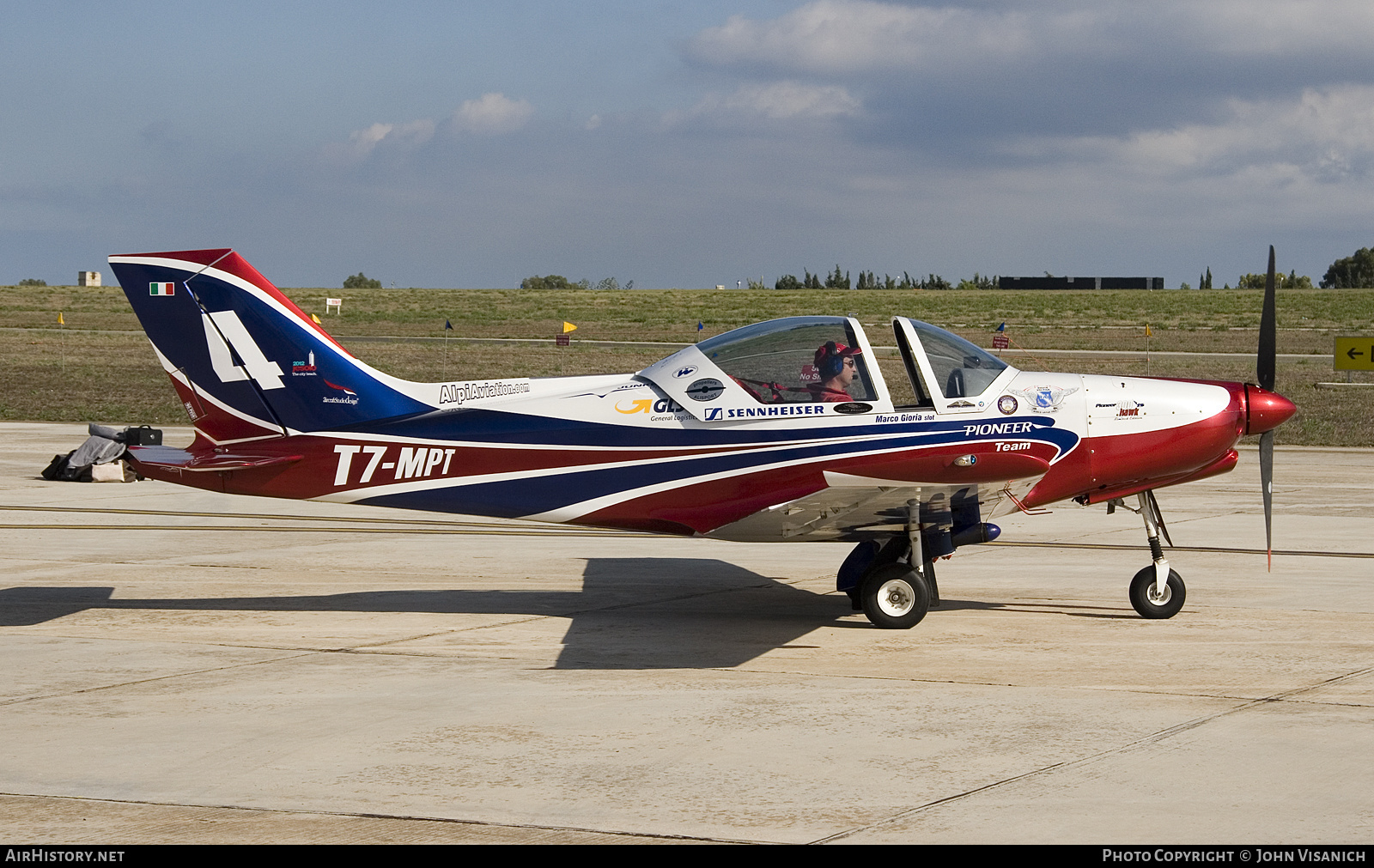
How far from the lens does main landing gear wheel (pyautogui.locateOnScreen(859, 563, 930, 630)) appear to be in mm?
10453

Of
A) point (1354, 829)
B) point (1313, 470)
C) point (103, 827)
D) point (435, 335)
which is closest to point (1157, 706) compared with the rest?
point (1354, 829)

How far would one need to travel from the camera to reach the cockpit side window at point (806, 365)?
10.4 meters

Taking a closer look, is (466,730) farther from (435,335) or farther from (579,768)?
(435,335)

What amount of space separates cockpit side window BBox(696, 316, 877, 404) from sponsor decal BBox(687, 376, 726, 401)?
0.66 ft

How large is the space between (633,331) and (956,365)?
68.1 m

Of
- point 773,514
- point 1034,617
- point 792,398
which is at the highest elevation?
point 792,398

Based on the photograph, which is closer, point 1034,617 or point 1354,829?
point 1354,829

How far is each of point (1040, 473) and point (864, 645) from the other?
182 cm

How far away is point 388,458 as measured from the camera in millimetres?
10734

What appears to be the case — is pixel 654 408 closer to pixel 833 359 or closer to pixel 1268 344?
pixel 833 359

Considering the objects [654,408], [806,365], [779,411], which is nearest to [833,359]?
[806,365]

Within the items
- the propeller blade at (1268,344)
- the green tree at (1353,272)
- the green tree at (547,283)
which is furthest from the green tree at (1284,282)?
the propeller blade at (1268,344)

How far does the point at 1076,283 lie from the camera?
466 feet

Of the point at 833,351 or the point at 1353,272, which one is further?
the point at 1353,272
